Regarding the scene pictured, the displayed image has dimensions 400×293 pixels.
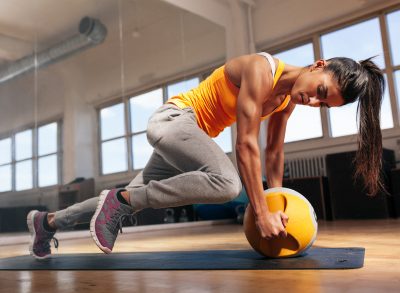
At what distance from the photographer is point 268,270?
49.3 inches

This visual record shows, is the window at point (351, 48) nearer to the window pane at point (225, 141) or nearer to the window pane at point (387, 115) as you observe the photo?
the window pane at point (387, 115)

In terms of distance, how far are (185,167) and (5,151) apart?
2429 millimetres

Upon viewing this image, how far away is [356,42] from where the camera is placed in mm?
5234

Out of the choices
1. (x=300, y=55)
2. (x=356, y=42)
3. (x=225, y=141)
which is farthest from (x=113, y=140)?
(x=356, y=42)

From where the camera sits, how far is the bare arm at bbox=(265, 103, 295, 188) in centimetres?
183

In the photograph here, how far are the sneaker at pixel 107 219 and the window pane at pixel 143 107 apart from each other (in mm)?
2788

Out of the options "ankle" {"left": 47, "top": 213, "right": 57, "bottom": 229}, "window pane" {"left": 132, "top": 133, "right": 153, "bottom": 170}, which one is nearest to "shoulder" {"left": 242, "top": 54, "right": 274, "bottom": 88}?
"ankle" {"left": 47, "top": 213, "right": 57, "bottom": 229}

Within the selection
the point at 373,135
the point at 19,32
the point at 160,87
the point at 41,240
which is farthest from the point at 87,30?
the point at 373,135

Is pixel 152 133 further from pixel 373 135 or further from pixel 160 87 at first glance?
pixel 160 87

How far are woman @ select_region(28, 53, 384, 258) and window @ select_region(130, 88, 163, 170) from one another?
104 inches

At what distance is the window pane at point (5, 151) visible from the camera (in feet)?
11.3

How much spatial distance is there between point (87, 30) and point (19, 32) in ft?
2.29

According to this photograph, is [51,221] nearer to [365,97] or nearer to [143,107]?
[365,97]

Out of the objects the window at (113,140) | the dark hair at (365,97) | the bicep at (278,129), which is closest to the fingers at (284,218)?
the dark hair at (365,97)
